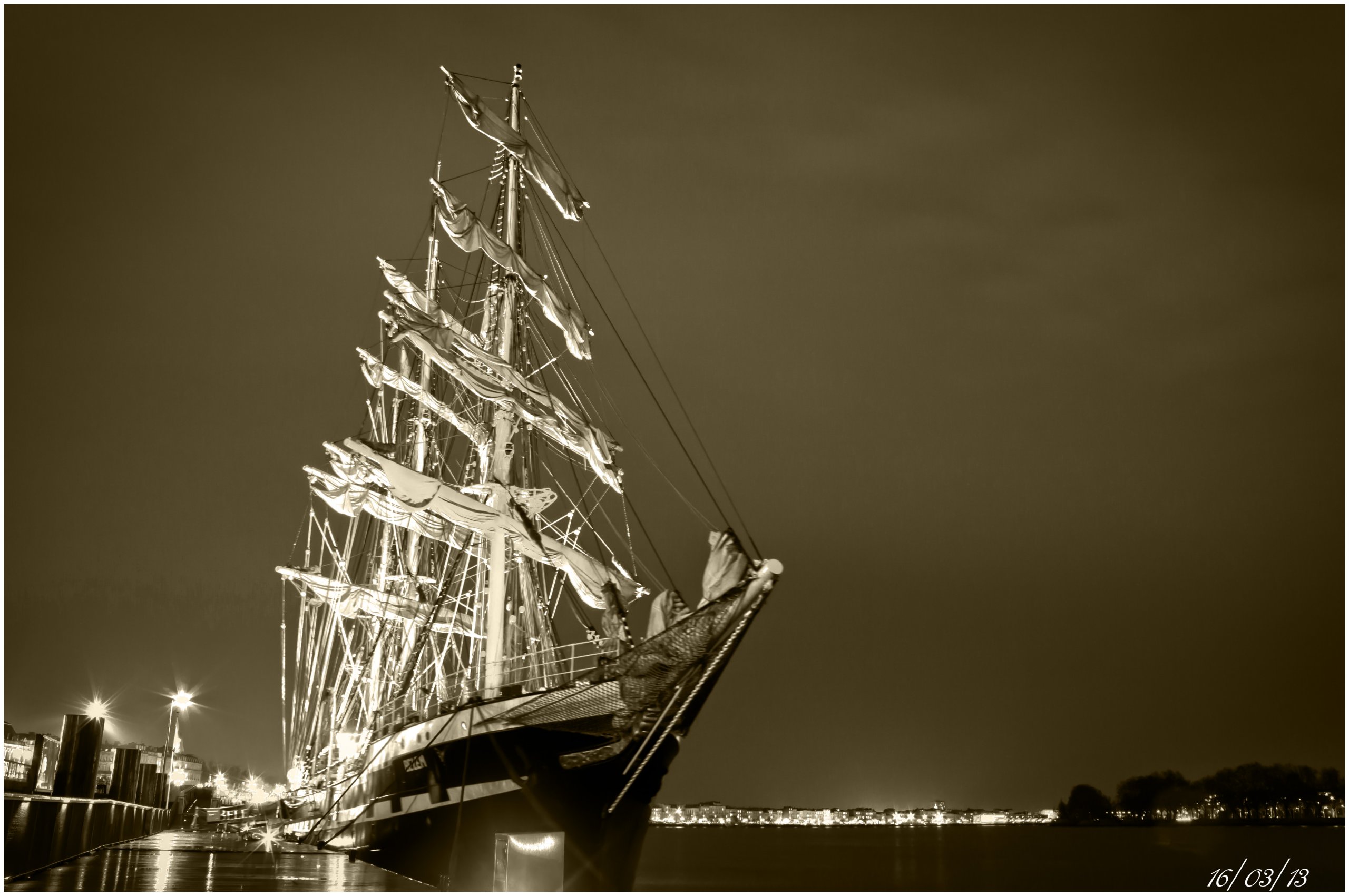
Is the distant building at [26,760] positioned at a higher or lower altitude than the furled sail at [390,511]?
lower

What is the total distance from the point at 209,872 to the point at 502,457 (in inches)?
419

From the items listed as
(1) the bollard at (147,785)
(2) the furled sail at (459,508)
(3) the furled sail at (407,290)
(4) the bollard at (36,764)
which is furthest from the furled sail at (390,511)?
(1) the bollard at (147,785)

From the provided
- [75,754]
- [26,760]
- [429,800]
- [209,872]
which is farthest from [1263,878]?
[26,760]

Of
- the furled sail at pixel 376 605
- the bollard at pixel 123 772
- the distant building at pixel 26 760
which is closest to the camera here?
the distant building at pixel 26 760

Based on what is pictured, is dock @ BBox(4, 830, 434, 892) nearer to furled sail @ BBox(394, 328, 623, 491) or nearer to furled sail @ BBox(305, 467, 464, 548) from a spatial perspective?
furled sail @ BBox(305, 467, 464, 548)

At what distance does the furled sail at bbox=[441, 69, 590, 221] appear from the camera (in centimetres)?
3050

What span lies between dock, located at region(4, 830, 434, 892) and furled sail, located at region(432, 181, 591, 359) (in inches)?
592

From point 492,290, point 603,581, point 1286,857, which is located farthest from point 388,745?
point 1286,857

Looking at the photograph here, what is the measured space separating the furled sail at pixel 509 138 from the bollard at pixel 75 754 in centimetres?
1860

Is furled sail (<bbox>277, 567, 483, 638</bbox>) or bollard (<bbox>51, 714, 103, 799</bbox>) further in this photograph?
furled sail (<bbox>277, 567, 483, 638</bbox>)

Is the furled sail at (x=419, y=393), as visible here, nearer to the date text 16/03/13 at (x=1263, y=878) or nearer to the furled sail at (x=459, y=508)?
the furled sail at (x=459, y=508)

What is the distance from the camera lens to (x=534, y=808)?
1798 cm

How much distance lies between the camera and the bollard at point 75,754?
1809 centimetres

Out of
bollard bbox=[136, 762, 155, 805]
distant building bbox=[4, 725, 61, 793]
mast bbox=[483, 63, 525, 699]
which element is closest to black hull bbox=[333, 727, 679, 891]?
mast bbox=[483, 63, 525, 699]
